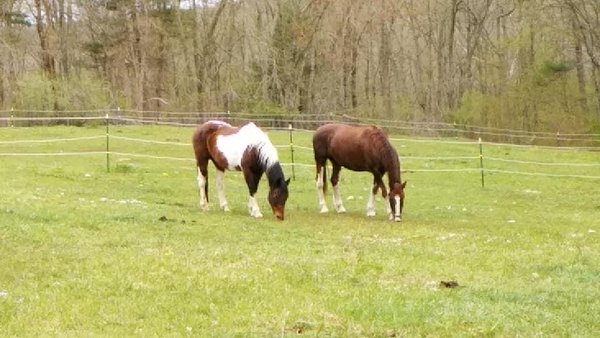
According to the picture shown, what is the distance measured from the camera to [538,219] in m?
15.3

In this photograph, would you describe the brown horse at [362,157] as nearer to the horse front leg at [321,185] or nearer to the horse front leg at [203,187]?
the horse front leg at [321,185]

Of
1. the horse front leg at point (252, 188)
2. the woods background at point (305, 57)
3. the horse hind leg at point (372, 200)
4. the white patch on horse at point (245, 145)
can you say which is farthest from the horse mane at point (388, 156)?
the woods background at point (305, 57)

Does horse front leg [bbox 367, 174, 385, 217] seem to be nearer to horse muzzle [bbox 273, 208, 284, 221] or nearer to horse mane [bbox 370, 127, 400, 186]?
horse mane [bbox 370, 127, 400, 186]

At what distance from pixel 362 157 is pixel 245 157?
241 centimetres

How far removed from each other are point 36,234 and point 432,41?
38734 mm

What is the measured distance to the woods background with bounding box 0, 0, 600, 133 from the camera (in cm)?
4019

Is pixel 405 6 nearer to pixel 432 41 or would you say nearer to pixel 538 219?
pixel 432 41

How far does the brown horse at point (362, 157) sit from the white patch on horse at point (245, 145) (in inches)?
70.4

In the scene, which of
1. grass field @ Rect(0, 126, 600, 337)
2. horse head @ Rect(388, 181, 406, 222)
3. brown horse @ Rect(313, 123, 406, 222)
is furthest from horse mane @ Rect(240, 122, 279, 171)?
horse head @ Rect(388, 181, 406, 222)

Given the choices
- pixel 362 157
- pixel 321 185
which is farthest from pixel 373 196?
pixel 321 185

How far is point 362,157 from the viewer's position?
48.0 feet

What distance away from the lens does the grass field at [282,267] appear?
621cm

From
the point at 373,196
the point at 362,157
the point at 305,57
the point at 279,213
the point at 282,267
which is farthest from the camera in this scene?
the point at 305,57

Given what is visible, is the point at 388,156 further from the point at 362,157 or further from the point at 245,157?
the point at 245,157
